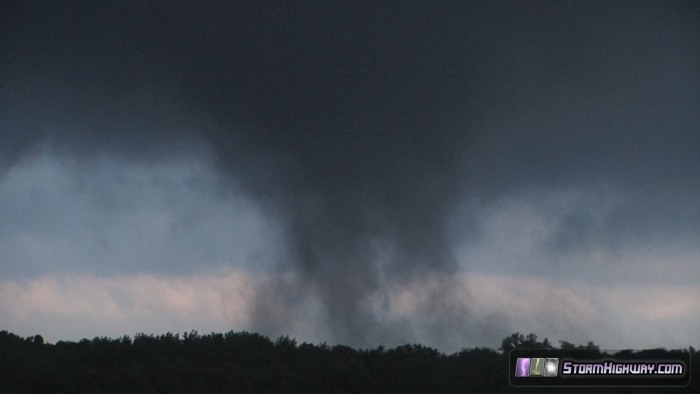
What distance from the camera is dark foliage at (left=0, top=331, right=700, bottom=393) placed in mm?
74000

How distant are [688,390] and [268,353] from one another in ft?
123

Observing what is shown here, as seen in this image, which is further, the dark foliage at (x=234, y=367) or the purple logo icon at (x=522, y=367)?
the dark foliage at (x=234, y=367)

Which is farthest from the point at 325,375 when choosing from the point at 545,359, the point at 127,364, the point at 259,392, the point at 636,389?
the point at 545,359

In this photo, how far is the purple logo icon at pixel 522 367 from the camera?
45.9m

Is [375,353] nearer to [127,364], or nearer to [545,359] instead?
[127,364]

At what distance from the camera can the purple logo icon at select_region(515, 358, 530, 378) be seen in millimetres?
45938

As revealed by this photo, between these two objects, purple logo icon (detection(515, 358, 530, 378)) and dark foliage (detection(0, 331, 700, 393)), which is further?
dark foliage (detection(0, 331, 700, 393))

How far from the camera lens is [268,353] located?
87.4 metres

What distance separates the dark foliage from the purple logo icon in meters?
20.5

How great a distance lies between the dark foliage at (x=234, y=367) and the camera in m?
74.0

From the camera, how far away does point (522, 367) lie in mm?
46656

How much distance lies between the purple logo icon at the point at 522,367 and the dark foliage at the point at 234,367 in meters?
20.5

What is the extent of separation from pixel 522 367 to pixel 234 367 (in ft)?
125

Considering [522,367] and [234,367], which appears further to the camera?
[234,367]
